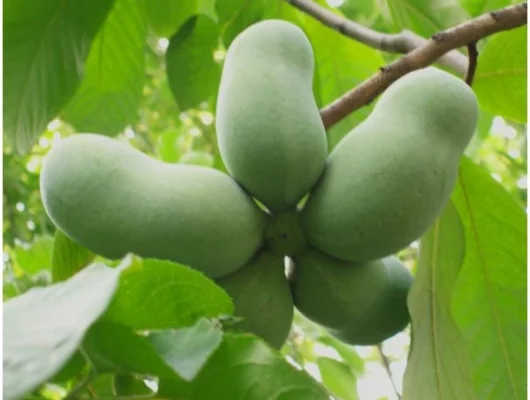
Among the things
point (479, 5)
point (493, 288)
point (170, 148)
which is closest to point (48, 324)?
point (493, 288)

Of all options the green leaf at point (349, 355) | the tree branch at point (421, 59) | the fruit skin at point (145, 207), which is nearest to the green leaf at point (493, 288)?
the tree branch at point (421, 59)

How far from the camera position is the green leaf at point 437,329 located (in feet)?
3.32

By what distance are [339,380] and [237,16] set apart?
722 mm

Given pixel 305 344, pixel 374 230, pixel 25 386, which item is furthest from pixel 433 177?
pixel 305 344

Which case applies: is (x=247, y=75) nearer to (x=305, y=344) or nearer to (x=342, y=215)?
(x=342, y=215)

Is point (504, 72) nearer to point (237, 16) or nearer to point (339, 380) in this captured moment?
point (237, 16)

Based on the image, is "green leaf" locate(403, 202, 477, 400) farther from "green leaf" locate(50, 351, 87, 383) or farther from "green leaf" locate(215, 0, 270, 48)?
"green leaf" locate(215, 0, 270, 48)

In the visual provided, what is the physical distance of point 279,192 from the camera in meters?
0.91

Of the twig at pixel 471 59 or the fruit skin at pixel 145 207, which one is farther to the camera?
the twig at pixel 471 59

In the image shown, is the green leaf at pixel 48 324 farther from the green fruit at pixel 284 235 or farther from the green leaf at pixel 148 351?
the green fruit at pixel 284 235

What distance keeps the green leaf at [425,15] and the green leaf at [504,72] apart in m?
0.21

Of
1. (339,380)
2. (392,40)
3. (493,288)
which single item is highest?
(392,40)

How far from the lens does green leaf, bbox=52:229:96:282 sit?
106 cm

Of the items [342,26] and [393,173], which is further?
[342,26]
